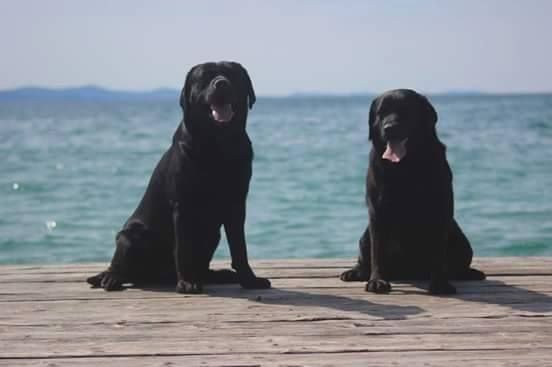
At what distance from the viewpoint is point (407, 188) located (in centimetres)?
408

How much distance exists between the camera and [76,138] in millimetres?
31359

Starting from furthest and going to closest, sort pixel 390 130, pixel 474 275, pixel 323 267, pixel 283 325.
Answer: pixel 323 267 < pixel 474 275 < pixel 390 130 < pixel 283 325

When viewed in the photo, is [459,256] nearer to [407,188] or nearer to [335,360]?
[407,188]

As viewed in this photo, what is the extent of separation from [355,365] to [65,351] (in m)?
1.06

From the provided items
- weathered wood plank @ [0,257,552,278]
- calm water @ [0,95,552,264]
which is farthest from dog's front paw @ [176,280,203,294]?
calm water @ [0,95,552,264]

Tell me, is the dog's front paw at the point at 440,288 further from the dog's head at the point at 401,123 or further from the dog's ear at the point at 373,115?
the dog's ear at the point at 373,115

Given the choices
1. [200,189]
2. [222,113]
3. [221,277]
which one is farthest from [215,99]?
[221,277]

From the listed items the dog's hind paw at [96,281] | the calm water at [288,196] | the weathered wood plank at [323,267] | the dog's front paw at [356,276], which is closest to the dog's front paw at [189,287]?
the dog's hind paw at [96,281]

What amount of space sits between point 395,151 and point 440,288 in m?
0.68

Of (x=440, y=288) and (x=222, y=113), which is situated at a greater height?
(x=222, y=113)

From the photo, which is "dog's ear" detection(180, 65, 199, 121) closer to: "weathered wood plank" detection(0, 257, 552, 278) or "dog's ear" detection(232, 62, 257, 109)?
"dog's ear" detection(232, 62, 257, 109)

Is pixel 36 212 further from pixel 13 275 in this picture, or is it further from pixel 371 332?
pixel 371 332

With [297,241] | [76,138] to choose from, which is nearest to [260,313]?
[297,241]

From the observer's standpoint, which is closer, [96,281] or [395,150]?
[395,150]
